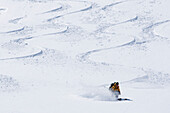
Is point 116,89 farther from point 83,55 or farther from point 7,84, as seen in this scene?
point 83,55

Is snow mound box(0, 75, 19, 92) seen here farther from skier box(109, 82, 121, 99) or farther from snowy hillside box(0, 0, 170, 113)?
skier box(109, 82, 121, 99)

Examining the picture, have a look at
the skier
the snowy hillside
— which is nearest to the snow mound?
the snowy hillside

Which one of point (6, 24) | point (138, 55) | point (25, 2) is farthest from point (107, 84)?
point (25, 2)

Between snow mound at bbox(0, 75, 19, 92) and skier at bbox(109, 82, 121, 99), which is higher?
snow mound at bbox(0, 75, 19, 92)

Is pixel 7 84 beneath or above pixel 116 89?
above

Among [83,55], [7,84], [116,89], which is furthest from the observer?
[83,55]

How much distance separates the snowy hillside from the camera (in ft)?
25.6

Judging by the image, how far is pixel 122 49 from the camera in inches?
486

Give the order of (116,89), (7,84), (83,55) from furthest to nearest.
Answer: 1. (83,55)
2. (7,84)
3. (116,89)

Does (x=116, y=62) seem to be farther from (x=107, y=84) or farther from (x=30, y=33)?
(x=30, y=33)

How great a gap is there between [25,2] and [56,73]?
9557 millimetres

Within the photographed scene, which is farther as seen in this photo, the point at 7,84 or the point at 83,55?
the point at 83,55

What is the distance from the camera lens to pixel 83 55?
11734 millimetres

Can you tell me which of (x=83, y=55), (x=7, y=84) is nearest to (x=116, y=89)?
(x=7, y=84)
